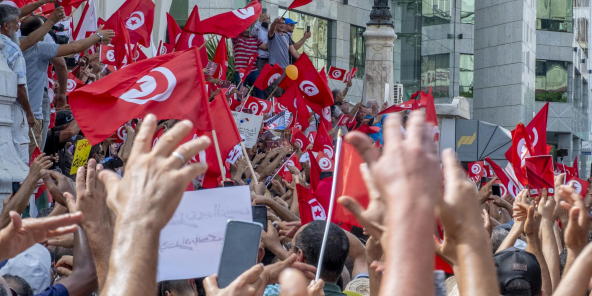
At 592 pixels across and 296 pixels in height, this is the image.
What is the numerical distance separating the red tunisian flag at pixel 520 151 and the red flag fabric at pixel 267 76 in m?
5.26

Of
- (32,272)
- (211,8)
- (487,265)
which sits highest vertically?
(211,8)

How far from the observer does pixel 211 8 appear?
69.4 feet

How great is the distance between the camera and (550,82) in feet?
132

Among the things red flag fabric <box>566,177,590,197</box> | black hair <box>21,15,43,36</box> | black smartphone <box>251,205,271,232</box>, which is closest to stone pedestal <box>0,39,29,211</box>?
black hair <box>21,15,43,36</box>

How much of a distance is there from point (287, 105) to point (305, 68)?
0.64 meters

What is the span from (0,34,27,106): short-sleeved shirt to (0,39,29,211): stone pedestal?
115 millimetres

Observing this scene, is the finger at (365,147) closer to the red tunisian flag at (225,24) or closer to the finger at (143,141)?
the finger at (143,141)

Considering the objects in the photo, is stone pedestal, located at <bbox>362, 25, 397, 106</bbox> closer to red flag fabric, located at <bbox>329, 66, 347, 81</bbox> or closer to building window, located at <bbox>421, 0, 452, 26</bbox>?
red flag fabric, located at <bbox>329, 66, 347, 81</bbox>

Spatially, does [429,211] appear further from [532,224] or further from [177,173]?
[532,224]

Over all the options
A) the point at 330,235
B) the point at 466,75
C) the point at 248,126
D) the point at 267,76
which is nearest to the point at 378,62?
the point at 267,76

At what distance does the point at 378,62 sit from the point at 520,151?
445 inches

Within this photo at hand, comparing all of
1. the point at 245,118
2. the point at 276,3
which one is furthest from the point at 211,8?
the point at 245,118

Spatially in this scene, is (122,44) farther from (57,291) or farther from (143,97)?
(57,291)

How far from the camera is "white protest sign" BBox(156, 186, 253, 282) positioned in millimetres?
3295
